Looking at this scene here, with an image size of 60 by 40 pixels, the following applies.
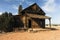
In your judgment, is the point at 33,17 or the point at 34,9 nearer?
the point at 33,17

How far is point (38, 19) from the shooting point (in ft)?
105

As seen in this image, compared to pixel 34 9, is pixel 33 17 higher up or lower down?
lower down

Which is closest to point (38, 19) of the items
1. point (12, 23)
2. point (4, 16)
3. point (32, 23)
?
point (32, 23)

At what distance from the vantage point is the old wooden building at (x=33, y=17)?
30422mm

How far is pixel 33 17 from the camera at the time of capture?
2880 cm

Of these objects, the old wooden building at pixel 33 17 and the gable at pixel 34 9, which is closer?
the old wooden building at pixel 33 17

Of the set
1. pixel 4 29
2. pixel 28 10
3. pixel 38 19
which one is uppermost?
pixel 28 10

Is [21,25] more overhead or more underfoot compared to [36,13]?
more underfoot

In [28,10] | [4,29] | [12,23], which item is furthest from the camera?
[28,10]

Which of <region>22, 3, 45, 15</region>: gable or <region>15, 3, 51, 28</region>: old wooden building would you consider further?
<region>22, 3, 45, 15</region>: gable

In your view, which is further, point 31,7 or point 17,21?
point 31,7

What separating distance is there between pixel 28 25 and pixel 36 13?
5004mm

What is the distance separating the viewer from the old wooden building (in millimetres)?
30422

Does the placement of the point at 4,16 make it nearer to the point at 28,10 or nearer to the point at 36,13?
the point at 28,10
